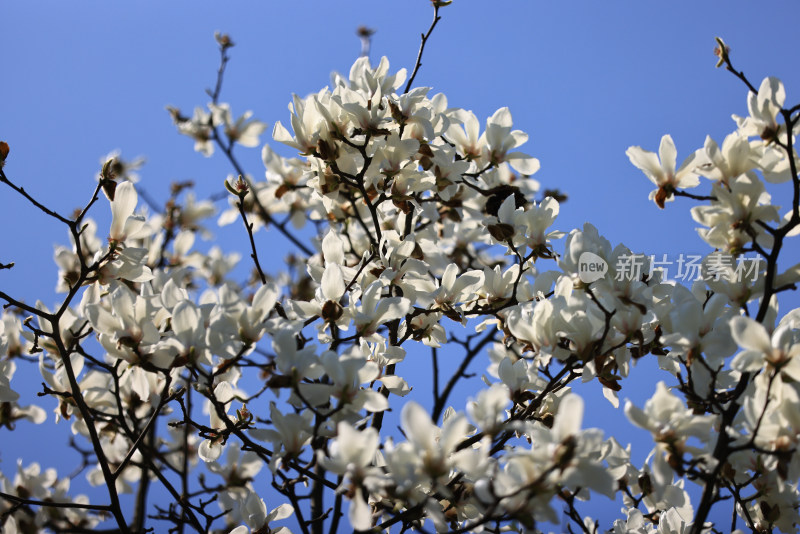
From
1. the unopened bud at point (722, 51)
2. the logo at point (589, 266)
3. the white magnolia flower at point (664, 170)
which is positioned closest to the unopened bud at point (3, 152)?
the logo at point (589, 266)

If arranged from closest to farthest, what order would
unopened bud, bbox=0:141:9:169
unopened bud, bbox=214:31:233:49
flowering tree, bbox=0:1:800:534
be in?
1. flowering tree, bbox=0:1:800:534
2. unopened bud, bbox=0:141:9:169
3. unopened bud, bbox=214:31:233:49

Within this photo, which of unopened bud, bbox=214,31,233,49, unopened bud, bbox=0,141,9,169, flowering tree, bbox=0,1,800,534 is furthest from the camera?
unopened bud, bbox=214,31,233,49

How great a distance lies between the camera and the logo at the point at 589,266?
1195 millimetres

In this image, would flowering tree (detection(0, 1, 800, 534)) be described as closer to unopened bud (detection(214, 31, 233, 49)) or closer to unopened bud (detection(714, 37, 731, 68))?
unopened bud (detection(714, 37, 731, 68))

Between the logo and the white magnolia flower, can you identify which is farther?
the white magnolia flower

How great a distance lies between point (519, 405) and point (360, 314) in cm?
43

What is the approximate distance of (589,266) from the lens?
121 centimetres

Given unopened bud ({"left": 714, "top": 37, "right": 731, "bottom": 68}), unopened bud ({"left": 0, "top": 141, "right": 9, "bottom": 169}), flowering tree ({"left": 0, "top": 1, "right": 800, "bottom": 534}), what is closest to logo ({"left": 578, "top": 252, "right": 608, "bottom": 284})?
flowering tree ({"left": 0, "top": 1, "right": 800, "bottom": 534})

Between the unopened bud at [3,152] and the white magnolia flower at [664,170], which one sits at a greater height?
the unopened bud at [3,152]

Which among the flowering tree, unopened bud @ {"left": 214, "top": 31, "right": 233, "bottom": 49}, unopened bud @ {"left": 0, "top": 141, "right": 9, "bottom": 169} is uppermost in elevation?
unopened bud @ {"left": 214, "top": 31, "right": 233, "bottom": 49}

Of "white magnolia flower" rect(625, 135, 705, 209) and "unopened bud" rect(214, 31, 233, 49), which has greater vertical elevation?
"unopened bud" rect(214, 31, 233, 49)

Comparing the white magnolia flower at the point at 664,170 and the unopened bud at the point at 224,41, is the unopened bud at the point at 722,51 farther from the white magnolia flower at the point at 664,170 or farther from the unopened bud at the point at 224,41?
the unopened bud at the point at 224,41

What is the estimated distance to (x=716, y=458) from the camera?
966 millimetres

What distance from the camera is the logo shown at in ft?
3.92
